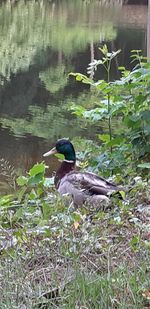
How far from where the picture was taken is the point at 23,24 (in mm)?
27703

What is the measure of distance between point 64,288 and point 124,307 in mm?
258

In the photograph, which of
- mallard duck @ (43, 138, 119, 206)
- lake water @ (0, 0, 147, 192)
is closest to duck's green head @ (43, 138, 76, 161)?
mallard duck @ (43, 138, 119, 206)

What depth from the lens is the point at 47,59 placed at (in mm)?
21250

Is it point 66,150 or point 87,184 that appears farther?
point 66,150

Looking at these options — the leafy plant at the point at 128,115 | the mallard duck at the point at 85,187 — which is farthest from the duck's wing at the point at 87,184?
the leafy plant at the point at 128,115

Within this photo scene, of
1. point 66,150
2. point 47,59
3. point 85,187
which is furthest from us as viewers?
point 47,59

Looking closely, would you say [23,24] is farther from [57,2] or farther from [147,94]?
[147,94]

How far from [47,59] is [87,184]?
16.9 meters

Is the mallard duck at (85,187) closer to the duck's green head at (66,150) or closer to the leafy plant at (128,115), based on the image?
the duck's green head at (66,150)

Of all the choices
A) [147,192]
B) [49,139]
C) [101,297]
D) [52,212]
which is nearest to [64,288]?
[101,297]

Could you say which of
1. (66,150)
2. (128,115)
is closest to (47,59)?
(66,150)

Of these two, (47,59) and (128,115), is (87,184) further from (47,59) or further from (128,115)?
(47,59)

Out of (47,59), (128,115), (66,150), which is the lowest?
(47,59)

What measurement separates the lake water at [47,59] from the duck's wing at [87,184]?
134 inches
